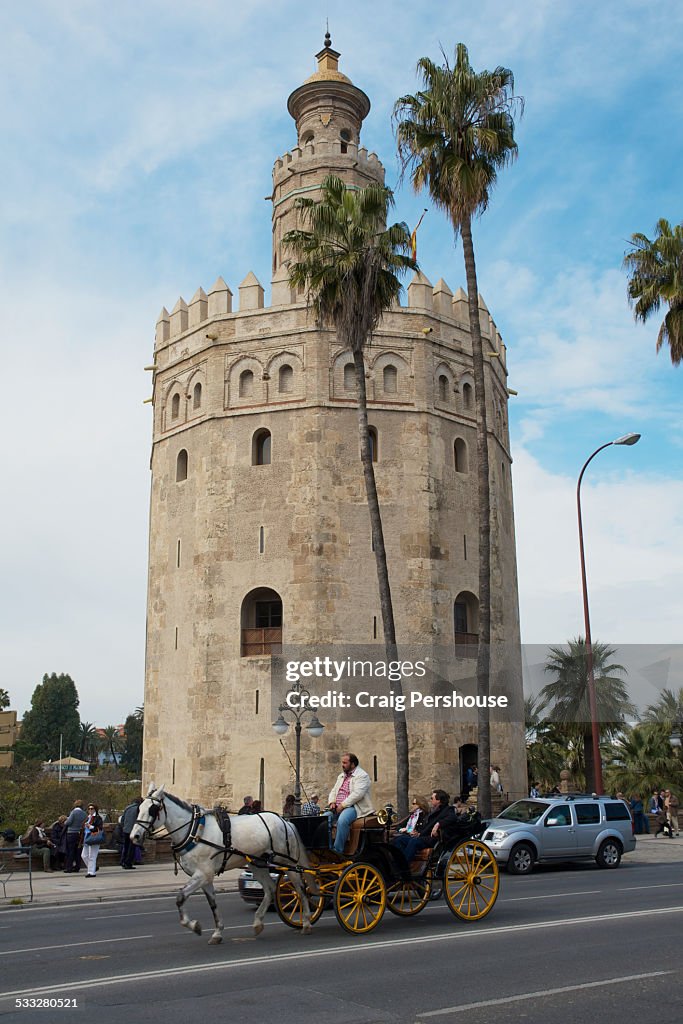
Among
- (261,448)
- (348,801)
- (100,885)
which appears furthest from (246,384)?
(348,801)

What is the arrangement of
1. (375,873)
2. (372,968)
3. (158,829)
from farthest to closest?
(375,873) < (158,829) < (372,968)

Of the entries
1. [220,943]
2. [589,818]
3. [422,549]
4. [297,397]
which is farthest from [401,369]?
[220,943]

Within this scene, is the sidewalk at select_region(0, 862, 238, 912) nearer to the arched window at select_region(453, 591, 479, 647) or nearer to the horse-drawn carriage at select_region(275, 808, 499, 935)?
the horse-drawn carriage at select_region(275, 808, 499, 935)

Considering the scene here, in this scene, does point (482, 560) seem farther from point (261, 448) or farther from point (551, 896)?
point (261, 448)

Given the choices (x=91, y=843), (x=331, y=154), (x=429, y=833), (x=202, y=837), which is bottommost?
(x=91, y=843)

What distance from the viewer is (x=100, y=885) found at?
17.2 metres

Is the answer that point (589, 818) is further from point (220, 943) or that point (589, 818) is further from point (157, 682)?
point (157, 682)

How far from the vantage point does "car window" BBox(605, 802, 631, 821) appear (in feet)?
62.2

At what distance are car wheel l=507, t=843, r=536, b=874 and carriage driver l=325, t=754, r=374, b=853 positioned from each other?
27.0 feet

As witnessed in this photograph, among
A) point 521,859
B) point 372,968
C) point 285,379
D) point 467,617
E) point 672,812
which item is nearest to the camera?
point 372,968

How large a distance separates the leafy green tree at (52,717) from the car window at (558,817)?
92.3 meters

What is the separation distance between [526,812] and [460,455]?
1445 centimetres

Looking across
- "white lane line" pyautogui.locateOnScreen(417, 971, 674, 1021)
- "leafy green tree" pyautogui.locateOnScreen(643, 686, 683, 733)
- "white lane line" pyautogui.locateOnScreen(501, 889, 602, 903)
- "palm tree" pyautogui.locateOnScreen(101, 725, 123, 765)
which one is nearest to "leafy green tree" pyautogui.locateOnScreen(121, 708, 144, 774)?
"palm tree" pyautogui.locateOnScreen(101, 725, 123, 765)

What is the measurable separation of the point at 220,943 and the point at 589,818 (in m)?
11.0
